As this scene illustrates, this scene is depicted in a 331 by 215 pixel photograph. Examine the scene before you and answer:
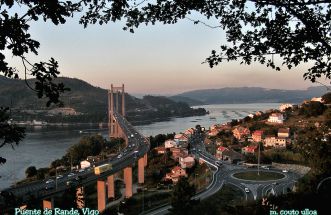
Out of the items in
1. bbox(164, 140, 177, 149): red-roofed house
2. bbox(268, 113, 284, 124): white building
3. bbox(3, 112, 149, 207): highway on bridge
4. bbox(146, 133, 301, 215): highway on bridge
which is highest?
bbox(268, 113, 284, 124): white building

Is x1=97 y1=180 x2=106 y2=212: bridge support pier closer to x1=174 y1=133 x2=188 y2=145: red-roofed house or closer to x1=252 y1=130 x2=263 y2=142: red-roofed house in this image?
x1=174 y1=133 x2=188 y2=145: red-roofed house

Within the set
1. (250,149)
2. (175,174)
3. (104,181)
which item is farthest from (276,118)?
(104,181)

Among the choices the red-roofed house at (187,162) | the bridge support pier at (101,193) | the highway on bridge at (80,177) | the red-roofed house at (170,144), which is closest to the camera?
the highway on bridge at (80,177)

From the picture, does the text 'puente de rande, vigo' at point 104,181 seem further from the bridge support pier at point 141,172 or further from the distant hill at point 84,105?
the distant hill at point 84,105

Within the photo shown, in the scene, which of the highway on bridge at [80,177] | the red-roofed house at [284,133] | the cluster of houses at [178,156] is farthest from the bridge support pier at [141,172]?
the red-roofed house at [284,133]

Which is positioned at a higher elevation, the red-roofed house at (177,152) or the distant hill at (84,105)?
the distant hill at (84,105)

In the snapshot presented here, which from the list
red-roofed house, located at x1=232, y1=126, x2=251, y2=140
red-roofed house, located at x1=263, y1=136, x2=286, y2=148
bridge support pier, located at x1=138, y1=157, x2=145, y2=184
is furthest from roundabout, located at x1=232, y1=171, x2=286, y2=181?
red-roofed house, located at x1=232, y1=126, x2=251, y2=140

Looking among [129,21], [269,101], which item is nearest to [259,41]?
[129,21]
